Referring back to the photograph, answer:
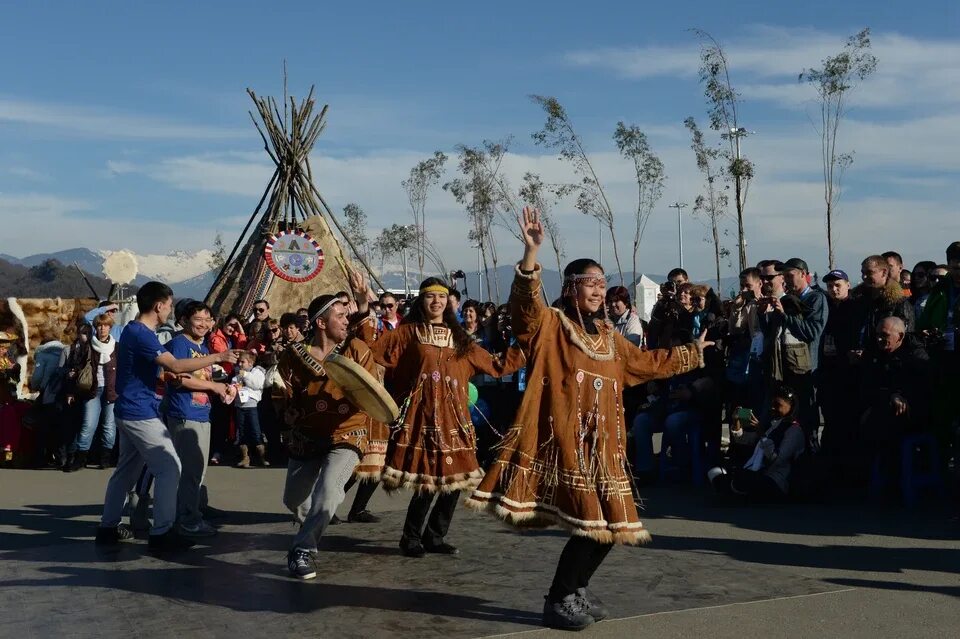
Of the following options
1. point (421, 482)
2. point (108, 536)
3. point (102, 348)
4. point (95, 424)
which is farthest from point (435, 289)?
point (95, 424)

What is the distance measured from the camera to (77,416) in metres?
13.1

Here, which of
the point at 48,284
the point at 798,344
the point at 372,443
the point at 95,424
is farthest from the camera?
the point at 48,284

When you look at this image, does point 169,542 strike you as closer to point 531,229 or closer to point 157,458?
point 157,458

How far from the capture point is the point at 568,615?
216 inches

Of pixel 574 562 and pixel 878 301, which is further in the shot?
pixel 878 301

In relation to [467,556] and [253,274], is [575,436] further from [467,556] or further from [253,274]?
[253,274]

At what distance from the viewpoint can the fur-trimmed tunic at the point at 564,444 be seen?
5.50m

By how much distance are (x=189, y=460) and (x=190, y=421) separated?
300 mm

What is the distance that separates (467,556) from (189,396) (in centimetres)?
250

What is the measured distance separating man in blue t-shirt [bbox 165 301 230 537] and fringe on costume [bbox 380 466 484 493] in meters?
1.56

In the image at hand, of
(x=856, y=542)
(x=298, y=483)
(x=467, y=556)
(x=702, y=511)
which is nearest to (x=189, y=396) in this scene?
(x=298, y=483)

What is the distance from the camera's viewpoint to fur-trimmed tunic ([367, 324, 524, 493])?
7262 millimetres

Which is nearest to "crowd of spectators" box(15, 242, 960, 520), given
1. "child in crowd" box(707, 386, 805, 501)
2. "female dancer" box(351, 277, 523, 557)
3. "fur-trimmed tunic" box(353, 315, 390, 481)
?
"child in crowd" box(707, 386, 805, 501)

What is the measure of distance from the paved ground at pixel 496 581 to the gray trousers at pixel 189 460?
330mm
